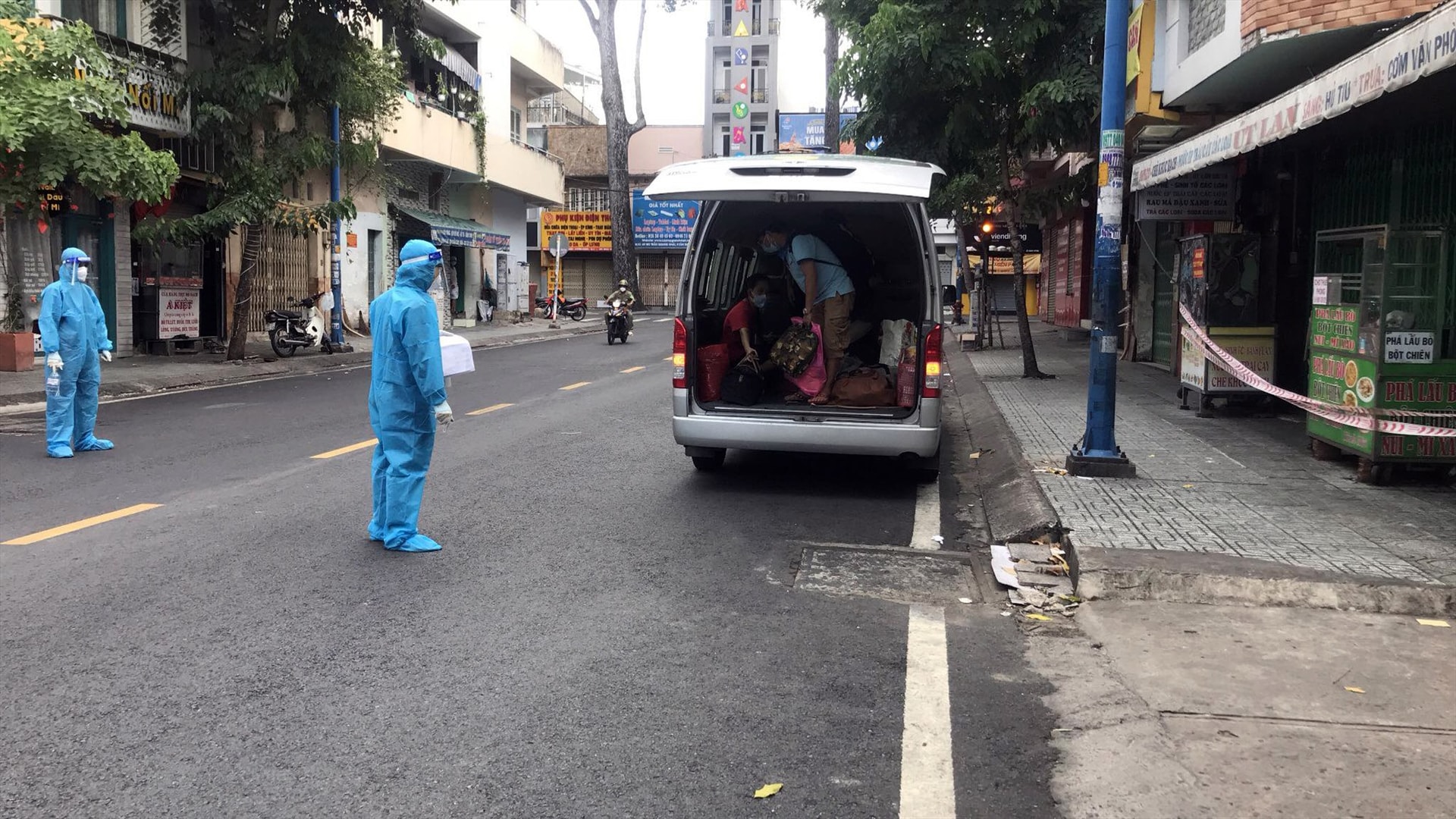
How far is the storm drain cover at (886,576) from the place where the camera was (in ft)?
19.0

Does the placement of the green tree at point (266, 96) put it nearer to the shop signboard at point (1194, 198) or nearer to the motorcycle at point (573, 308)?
the shop signboard at point (1194, 198)

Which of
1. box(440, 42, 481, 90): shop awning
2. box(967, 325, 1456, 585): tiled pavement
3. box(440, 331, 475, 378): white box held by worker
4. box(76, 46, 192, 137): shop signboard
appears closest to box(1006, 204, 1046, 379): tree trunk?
box(967, 325, 1456, 585): tiled pavement

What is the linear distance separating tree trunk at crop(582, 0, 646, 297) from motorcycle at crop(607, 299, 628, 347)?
1545 centimetres

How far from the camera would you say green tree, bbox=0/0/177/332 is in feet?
42.5

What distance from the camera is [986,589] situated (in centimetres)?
595

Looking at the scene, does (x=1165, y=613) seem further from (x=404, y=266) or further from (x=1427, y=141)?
(x=1427, y=141)

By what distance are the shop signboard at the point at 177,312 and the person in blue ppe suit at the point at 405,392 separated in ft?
51.2

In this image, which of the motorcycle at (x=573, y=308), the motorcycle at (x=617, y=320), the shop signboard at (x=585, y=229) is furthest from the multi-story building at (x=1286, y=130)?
the shop signboard at (x=585, y=229)

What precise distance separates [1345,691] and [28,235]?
18.5 metres

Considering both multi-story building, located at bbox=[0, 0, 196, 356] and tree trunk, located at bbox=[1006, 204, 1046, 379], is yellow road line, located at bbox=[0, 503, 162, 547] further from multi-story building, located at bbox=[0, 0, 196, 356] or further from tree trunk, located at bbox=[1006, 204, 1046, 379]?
tree trunk, located at bbox=[1006, 204, 1046, 379]

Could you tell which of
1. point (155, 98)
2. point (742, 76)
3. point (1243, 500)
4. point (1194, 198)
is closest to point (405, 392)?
point (1243, 500)

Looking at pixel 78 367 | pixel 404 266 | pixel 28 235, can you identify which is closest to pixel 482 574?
pixel 404 266

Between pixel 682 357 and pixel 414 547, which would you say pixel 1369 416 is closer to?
pixel 682 357

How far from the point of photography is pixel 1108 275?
840 centimetres
